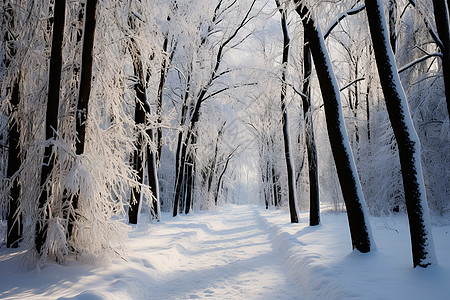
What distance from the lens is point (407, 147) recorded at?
458 centimetres

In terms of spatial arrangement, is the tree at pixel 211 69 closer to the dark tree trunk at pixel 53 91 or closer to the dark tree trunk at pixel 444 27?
the dark tree trunk at pixel 53 91

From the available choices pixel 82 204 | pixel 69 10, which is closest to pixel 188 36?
pixel 69 10

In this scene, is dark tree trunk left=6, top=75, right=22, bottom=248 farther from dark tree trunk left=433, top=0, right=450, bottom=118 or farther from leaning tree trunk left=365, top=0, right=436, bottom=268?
dark tree trunk left=433, top=0, right=450, bottom=118

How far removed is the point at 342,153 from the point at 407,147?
148cm

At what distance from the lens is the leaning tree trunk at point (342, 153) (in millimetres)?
5703

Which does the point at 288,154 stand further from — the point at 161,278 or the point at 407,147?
the point at 161,278

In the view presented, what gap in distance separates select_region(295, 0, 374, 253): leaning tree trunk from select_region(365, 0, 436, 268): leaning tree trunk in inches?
45.7

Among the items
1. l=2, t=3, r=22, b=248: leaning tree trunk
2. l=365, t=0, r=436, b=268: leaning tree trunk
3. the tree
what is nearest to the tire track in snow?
l=365, t=0, r=436, b=268: leaning tree trunk

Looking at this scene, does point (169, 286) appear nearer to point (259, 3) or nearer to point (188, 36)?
point (188, 36)

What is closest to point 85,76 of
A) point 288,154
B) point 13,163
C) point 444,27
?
point 13,163

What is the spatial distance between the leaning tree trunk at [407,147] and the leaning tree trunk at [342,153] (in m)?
1.16

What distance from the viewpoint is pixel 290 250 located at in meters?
6.90

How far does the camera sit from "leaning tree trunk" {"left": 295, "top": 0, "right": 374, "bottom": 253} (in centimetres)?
570

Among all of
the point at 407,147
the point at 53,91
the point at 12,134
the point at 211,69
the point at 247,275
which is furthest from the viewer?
the point at 211,69
